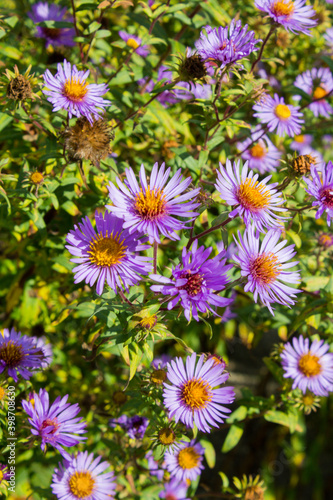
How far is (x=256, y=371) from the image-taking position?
3742mm

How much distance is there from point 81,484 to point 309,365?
3.42ft

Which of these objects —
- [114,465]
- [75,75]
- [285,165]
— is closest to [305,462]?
[114,465]

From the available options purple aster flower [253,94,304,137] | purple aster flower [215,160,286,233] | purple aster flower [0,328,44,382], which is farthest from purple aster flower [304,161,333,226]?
purple aster flower [0,328,44,382]

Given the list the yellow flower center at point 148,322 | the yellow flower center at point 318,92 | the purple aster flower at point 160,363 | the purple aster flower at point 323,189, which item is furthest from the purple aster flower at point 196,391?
the yellow flower center at point 318,92

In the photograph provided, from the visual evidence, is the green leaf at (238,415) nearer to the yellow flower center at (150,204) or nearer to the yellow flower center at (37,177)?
the yellow flower center at (150,204)

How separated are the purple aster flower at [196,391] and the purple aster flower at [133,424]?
390 millimetres

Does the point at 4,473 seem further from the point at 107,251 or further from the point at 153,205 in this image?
the point at 153,205

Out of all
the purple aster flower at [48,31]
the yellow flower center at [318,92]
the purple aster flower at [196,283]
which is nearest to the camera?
the purple aster flower at [196,283]

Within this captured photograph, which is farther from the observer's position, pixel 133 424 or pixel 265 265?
pixel 133 424

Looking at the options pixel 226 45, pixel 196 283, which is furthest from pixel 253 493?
pixel 226 45

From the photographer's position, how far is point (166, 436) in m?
1.46

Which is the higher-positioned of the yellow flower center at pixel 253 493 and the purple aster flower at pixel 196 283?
the purple aster flower at pixel 196 283

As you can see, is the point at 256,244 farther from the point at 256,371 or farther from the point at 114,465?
the point at 256,371

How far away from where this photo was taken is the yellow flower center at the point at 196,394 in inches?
57.3
